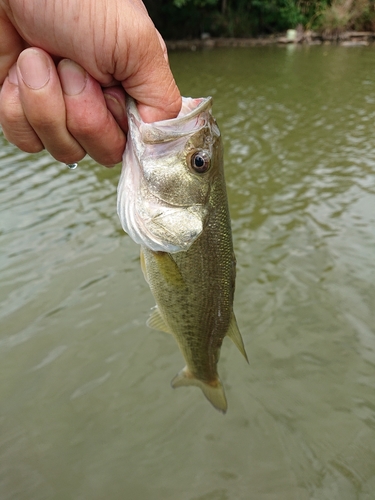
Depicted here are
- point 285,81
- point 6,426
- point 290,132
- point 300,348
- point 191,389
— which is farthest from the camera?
point 285,81

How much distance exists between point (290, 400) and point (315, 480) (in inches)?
26.5

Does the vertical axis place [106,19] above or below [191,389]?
above

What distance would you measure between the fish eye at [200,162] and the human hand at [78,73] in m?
0.21

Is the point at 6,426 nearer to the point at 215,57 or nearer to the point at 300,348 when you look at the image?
the point at 300,348

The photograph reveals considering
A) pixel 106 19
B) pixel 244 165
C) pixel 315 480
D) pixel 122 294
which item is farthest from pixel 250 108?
pixel 106 19

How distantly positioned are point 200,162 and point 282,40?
2785 cm

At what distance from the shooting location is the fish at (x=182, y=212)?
5.63 feet

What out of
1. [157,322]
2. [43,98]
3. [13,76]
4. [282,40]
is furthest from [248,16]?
[43,98]

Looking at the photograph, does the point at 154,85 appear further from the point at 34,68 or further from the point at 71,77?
the point at 34,68

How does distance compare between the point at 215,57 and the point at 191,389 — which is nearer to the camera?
the point at 191,389

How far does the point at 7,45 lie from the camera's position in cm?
154

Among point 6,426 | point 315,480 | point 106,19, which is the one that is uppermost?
point 106,19

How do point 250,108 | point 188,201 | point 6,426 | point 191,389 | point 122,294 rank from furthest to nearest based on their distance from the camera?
point 250,108 → point 122,294 → point 191,389 → point 6,426 → point 188,201

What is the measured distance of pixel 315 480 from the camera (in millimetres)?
3146
